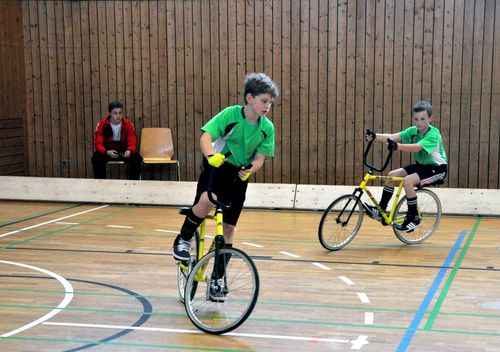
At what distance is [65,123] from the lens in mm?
12141

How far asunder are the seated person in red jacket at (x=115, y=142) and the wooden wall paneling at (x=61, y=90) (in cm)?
104

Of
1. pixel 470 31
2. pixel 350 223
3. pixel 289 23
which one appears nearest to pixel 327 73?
pixel 289 23

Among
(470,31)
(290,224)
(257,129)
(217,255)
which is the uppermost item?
(470,31)

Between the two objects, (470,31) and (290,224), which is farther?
(470,31)

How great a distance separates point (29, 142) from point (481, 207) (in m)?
6.68

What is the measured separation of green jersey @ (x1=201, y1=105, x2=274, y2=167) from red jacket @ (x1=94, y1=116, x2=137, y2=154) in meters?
6.13

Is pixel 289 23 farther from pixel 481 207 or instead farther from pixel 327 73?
pixel 481 207

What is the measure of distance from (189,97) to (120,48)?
1264mm

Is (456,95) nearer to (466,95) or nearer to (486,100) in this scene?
(466,95)

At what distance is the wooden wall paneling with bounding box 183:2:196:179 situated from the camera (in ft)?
38.0

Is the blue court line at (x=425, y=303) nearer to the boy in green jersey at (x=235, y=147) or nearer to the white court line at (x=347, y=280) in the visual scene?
the white court line at (x=347, y=280)

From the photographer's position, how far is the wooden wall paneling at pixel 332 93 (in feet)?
36.7

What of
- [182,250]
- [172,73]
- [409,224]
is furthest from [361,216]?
[172,73]

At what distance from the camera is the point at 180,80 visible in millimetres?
11711
